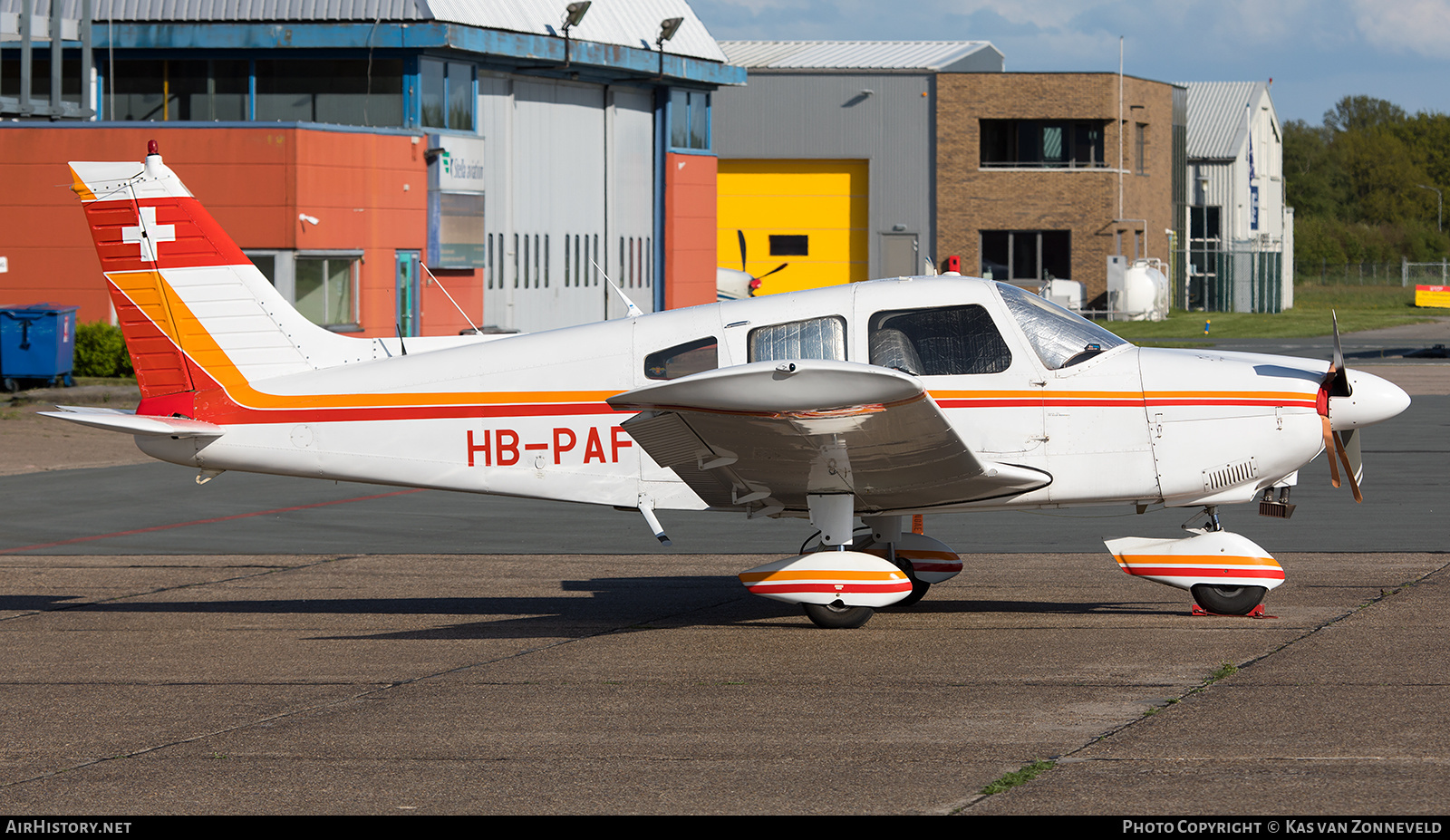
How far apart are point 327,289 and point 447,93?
17.3ft

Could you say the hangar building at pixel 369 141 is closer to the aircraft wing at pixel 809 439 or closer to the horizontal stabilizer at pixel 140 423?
the horizontal stabilizer at pixel 140 423

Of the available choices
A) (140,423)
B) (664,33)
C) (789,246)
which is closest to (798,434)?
(140,423)

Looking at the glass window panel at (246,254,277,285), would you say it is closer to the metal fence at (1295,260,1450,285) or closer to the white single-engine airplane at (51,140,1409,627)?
the white single-engine airplane at (51,140,1409,627)

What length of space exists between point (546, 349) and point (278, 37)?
2198 cm

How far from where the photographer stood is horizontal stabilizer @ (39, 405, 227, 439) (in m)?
9.77

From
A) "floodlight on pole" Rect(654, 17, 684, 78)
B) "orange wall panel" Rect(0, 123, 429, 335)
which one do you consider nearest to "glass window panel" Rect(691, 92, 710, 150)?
"floodlight on pole" Rect(654, 17, 684, 78)

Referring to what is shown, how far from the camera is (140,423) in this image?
10.1m

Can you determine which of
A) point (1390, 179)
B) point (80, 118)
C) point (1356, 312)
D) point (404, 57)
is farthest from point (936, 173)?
point (1390, 179)

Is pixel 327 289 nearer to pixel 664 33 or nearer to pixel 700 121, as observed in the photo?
pixel 664 33

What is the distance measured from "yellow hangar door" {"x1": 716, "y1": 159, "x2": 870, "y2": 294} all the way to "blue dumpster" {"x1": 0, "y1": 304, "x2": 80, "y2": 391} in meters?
36.2

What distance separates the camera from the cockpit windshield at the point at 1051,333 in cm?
982

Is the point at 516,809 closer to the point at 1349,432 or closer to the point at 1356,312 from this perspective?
the point at 1349,432

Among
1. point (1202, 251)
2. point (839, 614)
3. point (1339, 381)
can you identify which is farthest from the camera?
point (1202, 251)

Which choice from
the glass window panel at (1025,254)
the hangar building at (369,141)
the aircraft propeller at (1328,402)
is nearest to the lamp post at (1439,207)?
the glass window panel at (1025,254)
